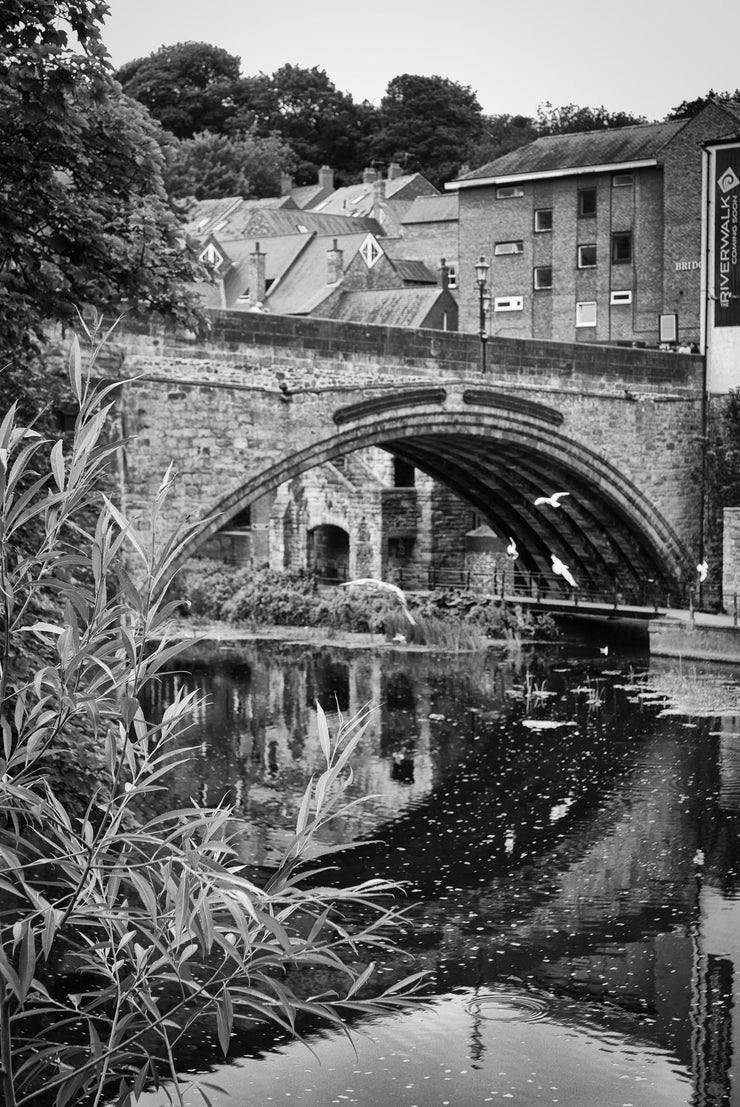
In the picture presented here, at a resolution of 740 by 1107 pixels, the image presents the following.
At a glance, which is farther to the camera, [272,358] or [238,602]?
[238,602]

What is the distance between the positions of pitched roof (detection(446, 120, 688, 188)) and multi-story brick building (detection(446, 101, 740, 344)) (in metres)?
0.04

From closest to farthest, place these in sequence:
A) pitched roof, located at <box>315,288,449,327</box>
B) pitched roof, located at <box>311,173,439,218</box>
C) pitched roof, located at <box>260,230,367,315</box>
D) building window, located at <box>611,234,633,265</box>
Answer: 1. building window, located at <box>611,234,633,265</box>
2. pitched roof, located at <box>315,288,449,327</box>
3. pitched roof, located at <box>260,230,367,315</box>
4. pitched roof, located at <box>311,173,439,218</box>

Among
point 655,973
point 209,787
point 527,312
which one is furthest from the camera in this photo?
point 527,312

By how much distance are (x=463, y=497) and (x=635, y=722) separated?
32.5ft

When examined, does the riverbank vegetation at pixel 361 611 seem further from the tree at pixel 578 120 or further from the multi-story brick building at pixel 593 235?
the tree at pixel 578 120

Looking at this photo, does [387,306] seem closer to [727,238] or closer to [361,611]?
[727,238]

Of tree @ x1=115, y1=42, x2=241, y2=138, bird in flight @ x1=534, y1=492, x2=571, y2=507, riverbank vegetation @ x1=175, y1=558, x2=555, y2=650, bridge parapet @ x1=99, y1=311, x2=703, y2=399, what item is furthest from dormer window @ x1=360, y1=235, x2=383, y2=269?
tree @ x1=115, y1=42, x2=241, y2=138

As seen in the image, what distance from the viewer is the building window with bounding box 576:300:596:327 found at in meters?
32.7

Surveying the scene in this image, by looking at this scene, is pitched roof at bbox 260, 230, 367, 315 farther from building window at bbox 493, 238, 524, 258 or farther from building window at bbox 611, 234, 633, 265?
building window at bbox 611, 234, 633, 265

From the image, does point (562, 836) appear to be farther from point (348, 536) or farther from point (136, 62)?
point (136, 62)

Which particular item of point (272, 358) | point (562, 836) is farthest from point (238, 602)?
point (562, 836)

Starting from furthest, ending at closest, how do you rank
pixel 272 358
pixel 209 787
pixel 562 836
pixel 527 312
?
pixel 527 312 < pixel 272 358 < pixel 209 787 < pixel 562 836

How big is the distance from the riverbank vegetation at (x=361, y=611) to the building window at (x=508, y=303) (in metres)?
11.6

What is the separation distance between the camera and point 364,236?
39.8 meters
